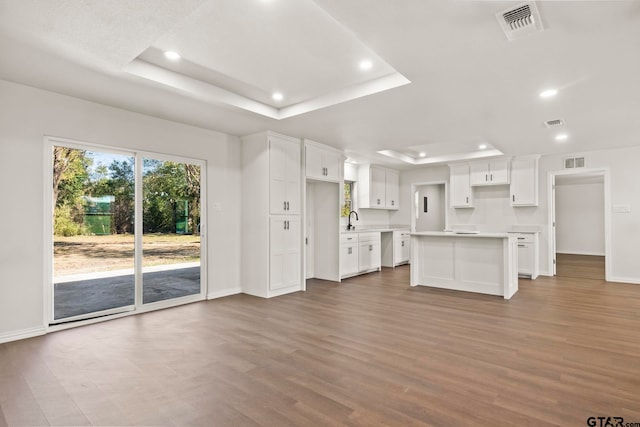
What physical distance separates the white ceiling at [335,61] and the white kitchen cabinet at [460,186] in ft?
9.23

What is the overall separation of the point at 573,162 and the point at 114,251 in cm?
803

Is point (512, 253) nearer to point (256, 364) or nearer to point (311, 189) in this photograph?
point (311, 189)

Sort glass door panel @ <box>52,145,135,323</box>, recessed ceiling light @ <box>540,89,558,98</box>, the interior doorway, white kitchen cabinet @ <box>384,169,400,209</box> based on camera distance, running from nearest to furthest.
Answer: recessed ceiling light @ <box>540,89,558,98</box>
glass door panel @ <box>52,145,135,323</box>
white kitchen cabinet @ <box>384,169,400,209</box>
the interior doorway

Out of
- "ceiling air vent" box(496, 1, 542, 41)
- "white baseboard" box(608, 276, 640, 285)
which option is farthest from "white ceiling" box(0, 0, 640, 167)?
"white baseboard" box(608, 276, 640, 285)

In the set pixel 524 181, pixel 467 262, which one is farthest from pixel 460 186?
pixel 467 262

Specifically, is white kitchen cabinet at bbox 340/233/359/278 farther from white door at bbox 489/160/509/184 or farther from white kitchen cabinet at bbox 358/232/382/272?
white door at bbox 489/160/509/184

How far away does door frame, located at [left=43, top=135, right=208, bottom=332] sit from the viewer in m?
3.53

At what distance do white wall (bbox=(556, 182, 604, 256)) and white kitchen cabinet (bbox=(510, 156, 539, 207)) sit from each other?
491 cm

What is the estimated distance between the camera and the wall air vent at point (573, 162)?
21.5 feet

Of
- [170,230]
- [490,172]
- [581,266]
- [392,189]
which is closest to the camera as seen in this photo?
[170,230]

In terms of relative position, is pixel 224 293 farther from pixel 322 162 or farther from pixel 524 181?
pixel 524 181

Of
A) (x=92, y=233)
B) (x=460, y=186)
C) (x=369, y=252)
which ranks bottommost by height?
(x=369, y=252)

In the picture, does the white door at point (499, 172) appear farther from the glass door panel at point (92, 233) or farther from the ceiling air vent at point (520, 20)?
the glass door panel at point (92, 233)

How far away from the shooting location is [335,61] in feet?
10.4
